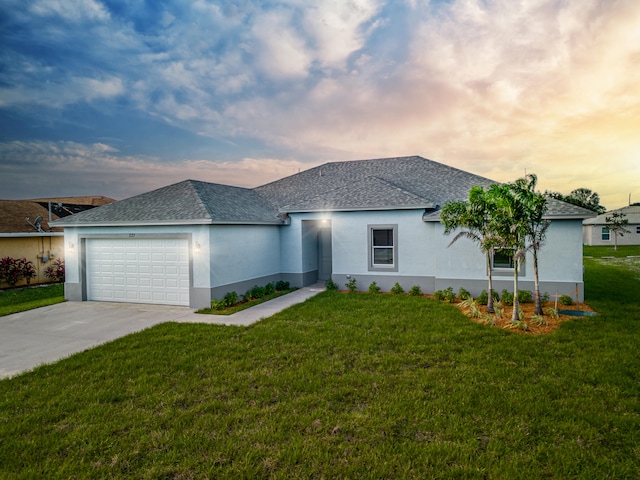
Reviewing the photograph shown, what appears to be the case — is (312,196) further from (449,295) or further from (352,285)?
(449,295)

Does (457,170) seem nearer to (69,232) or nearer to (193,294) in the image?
(193,294)

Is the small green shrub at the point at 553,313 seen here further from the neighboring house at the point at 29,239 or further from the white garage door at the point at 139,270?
the neighboring house at the point at 29,239

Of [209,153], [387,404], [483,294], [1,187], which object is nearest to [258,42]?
[209,153]

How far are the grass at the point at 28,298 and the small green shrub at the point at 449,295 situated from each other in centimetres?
1486

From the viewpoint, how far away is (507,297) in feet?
38.2

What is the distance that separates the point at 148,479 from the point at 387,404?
3089 millimetres

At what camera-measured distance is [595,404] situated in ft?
15.8

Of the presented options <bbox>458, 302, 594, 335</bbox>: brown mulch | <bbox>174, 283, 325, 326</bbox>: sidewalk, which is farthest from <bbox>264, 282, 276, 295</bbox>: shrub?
<bbox>458, 302, 594, 335</bbox>: brown mulch

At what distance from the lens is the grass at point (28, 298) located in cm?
1204

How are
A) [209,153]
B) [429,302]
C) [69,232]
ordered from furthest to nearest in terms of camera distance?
1. [209,153]
2. [69,232]
3. [429,302]

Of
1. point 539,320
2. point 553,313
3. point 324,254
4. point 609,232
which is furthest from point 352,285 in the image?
point 609,232

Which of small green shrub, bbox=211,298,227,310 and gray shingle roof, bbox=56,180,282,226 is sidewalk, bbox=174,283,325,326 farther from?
gray shingle roof, bbox=56,180,282,226

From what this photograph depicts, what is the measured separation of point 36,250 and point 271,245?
44.1 ft

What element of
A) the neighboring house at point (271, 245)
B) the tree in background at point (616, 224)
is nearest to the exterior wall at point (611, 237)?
the tree in background at point (616, 224)
